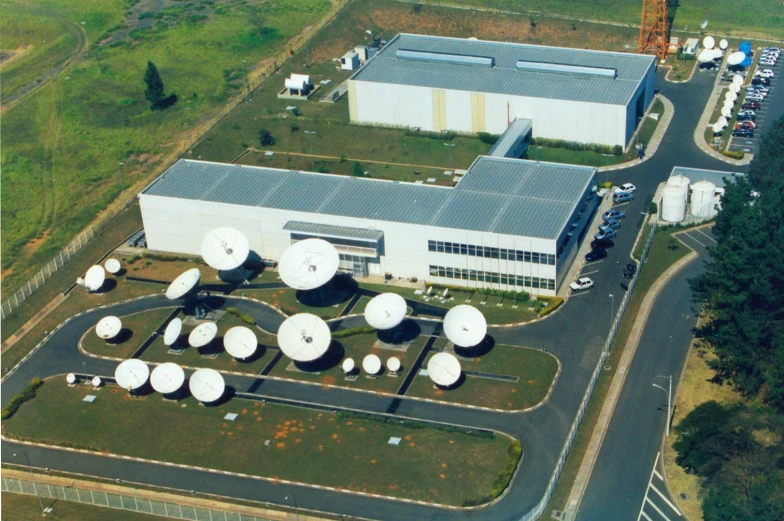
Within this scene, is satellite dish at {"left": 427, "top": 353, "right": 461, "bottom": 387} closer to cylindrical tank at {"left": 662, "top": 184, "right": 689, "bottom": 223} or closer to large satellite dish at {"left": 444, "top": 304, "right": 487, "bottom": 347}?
large satellite dish at {"left": 444, "top": 304, "right": 487, "bottom": 347}

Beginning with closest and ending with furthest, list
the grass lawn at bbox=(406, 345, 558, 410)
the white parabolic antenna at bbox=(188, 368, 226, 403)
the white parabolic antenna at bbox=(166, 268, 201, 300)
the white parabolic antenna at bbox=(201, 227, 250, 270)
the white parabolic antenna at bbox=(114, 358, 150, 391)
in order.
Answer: the grass lawn at bbox=(406, 345, 558, 410), the white parabolic antenna at bbox=(188, 368, 226, 403), the white parabolic antenna at bbox=(114, 358, 150, 391), the white parabolic antenna at bbox=(166, 268, 201, 300), the white parabolic antenna at bbox=(201, 227, 250, 270)

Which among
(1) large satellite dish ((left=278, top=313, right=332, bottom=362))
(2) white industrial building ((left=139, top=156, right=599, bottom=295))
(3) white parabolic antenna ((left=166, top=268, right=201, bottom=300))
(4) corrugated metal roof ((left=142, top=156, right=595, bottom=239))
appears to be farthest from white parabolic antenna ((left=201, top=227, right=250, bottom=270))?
(1) large satellite dish ((left=278, top=313, right=332, bottom=362))

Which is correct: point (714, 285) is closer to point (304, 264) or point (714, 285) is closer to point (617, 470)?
point (617, 470)

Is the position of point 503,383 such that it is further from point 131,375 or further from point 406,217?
point 131,375

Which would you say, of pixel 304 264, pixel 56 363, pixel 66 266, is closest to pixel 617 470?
pixel 304 264

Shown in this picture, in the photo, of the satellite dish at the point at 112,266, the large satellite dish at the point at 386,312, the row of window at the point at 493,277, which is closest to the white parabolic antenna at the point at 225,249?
the satellite dish at the point at 112,266

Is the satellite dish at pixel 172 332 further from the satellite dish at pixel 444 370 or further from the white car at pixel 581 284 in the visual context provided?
the white car at pixel 581 284
